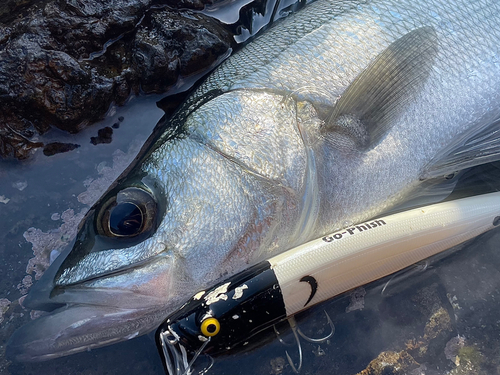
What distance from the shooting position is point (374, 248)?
56.9 inches

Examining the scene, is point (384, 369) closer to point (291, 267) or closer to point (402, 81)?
point (291, 267)

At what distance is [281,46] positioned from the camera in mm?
1716

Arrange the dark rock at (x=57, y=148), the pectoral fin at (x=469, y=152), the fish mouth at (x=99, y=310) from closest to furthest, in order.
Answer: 1. the fish mouth at (x=99, y=310)
2. the pectoral fin at (x=469, y=152)
3. the dark rock at (x=57, y=148)

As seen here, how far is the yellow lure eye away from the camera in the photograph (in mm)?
1343

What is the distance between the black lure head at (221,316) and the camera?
4.44ft

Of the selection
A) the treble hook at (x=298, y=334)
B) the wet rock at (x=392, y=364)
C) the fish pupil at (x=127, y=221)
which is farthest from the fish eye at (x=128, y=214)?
the wet rock at (x=392, y=364)

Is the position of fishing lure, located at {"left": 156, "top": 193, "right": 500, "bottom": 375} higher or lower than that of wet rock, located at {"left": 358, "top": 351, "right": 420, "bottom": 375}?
higher

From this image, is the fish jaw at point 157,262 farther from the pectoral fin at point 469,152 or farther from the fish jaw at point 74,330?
the pectoral fin at point 469,152

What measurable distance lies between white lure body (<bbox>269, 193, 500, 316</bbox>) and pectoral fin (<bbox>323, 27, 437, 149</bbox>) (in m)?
0.35

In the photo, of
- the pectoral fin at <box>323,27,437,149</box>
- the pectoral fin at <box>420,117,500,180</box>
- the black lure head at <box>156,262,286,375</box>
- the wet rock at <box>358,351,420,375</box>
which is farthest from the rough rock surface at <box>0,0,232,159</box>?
the wet rock at <box>358,351,420,375</box>

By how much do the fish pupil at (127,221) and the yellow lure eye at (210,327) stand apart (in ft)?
1.30

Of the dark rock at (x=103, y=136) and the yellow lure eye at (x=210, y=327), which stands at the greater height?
the dark rock at (x=103, y=136)

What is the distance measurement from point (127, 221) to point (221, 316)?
1.53 feet

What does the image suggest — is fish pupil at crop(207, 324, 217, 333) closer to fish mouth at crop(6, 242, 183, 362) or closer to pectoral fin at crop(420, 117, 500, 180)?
fish mouth at crop(6, 242, 183, 362)
